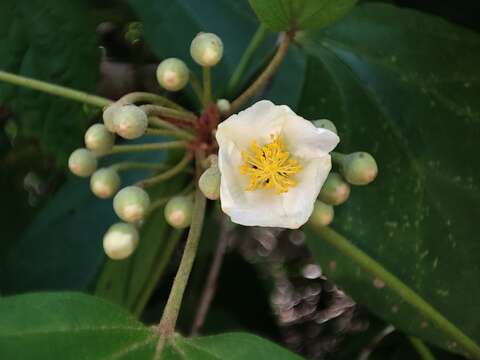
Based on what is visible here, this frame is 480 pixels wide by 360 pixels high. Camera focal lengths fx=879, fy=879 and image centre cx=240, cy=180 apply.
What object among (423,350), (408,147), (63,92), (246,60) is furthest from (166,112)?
(423,350)

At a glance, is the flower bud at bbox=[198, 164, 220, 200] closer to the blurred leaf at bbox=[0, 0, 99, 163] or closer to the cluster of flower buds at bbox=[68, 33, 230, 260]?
the cluster of flower buds at bbox=[68, 33, 230, 260]

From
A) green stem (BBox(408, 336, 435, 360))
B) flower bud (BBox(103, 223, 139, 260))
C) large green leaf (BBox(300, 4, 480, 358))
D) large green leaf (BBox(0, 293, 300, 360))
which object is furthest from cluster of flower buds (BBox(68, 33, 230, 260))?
green stem (BBox(408, 336, 435, 360))

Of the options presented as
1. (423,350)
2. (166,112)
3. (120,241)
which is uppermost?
(166,112)

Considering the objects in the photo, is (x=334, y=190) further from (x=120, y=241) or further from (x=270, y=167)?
(x=120, y=241)

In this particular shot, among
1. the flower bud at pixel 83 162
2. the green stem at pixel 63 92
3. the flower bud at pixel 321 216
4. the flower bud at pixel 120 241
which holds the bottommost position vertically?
the flower bud at pixel 120 241

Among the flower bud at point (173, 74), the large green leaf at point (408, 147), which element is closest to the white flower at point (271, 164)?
the flower bud at point (173, 74)

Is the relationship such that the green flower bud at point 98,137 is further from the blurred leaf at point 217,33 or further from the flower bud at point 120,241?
the blurred leaf at point 217,33

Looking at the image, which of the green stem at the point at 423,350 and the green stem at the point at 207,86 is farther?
the green stem at the point at 423,350

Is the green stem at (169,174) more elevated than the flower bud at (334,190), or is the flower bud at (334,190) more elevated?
the green stem at (169,174)
